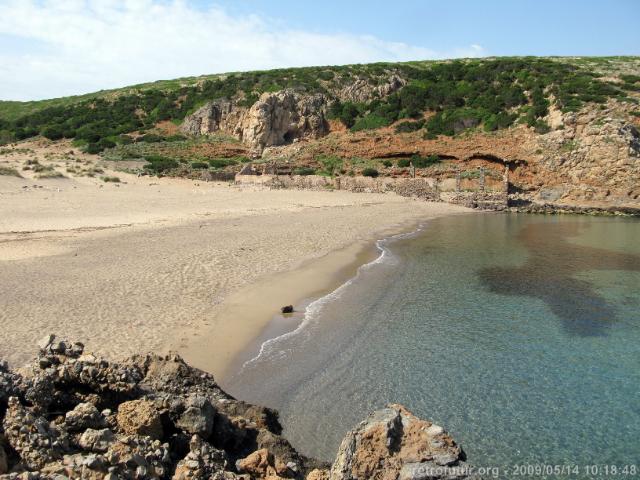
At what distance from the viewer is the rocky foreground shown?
408 cm

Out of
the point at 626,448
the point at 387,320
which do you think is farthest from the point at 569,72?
the point at 626,448

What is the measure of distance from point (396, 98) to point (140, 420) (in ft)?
164

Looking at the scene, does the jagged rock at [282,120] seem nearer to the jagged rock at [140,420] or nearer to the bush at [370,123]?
the bush at [370,123]

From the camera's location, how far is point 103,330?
30.5 feet

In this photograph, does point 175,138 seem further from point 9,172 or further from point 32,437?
point 32,437

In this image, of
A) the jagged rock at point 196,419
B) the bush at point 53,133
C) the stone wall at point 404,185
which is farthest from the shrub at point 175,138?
the jagged rock at point 196,419

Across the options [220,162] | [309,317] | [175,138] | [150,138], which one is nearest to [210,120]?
[175,138]

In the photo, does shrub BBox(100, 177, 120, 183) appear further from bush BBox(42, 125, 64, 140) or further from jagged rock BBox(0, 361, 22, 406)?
jagged rock BBox(0, 361, 22, 406)

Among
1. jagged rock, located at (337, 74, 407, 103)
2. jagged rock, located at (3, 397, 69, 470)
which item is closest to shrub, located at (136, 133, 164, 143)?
jagged rock, located at (337, 74, 407, 103)

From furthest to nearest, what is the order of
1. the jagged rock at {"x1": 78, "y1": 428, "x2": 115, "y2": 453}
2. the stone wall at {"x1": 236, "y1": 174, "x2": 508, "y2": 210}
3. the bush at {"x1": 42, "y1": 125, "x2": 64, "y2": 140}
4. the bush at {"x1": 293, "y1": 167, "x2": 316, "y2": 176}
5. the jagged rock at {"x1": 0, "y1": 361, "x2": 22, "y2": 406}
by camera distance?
the bush at {"x1": 42, "y1": 125, "x2": 64, "y2": 140} → the bush at {"x1": 293, "y1": 167, "x2": 316, "y2": 176} → the stone wall at {"x1": 236, "y1": 174, "x2": 508, "y2": 210} → the jagged rock at {"x1": 0, "y1": 361, "x2": 22, "y2": 406} → the jagged rock at {"x1": 78, "y1": 428, "x2": 115, "y2": 453}

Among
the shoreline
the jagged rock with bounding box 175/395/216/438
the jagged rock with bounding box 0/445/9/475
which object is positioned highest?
the jagged rock with bounding box 0/445/9/475

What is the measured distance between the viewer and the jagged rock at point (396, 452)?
14.2 ft

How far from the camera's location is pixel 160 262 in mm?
14289

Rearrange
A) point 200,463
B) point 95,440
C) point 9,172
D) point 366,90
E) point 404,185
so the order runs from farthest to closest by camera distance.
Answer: point 366,90 < point 404,185 < point 9,172 < point 200,463 < point 95,440
